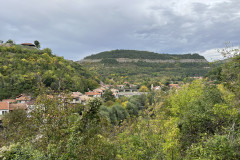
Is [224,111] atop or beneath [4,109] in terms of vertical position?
atop

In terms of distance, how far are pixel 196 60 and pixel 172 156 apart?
513 feet

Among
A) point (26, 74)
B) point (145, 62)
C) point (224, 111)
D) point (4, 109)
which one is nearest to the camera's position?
point (224, 111)

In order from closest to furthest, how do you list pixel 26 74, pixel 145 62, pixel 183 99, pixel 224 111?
1. pixel 224 111
2. pixel 183 99
3. pixel 26 74
4. pixel 145 62

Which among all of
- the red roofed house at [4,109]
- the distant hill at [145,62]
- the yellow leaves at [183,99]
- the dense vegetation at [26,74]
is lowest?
the red roofed house at [4,109]

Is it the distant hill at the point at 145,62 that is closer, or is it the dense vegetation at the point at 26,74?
the dense vegetation at the point at 26,74

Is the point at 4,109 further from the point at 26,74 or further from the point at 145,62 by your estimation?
the point at 145,62

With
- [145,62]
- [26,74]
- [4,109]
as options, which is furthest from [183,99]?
[145,62]

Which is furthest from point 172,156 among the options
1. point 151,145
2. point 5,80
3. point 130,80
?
point 130,80

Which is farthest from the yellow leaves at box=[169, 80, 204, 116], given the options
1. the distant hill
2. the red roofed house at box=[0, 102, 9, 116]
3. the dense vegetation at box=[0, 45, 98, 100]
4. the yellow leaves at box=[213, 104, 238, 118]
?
the distant hill

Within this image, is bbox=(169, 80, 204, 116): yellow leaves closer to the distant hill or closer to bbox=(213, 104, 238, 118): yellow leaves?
bbox=(213, 104, 238, 118): yellow leaves

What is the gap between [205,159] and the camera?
5.15m

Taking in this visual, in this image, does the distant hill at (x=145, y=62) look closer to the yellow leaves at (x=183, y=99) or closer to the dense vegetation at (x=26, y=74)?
the dense vegetation at (x=26, y=74)

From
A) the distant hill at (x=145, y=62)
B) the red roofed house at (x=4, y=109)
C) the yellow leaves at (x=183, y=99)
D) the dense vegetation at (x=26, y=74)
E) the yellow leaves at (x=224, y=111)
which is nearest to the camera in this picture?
the yellow leaves at (x=224, y=111)

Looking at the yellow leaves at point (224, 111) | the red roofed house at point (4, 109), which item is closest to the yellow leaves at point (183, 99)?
the yellow leaves at point (224, 111)
